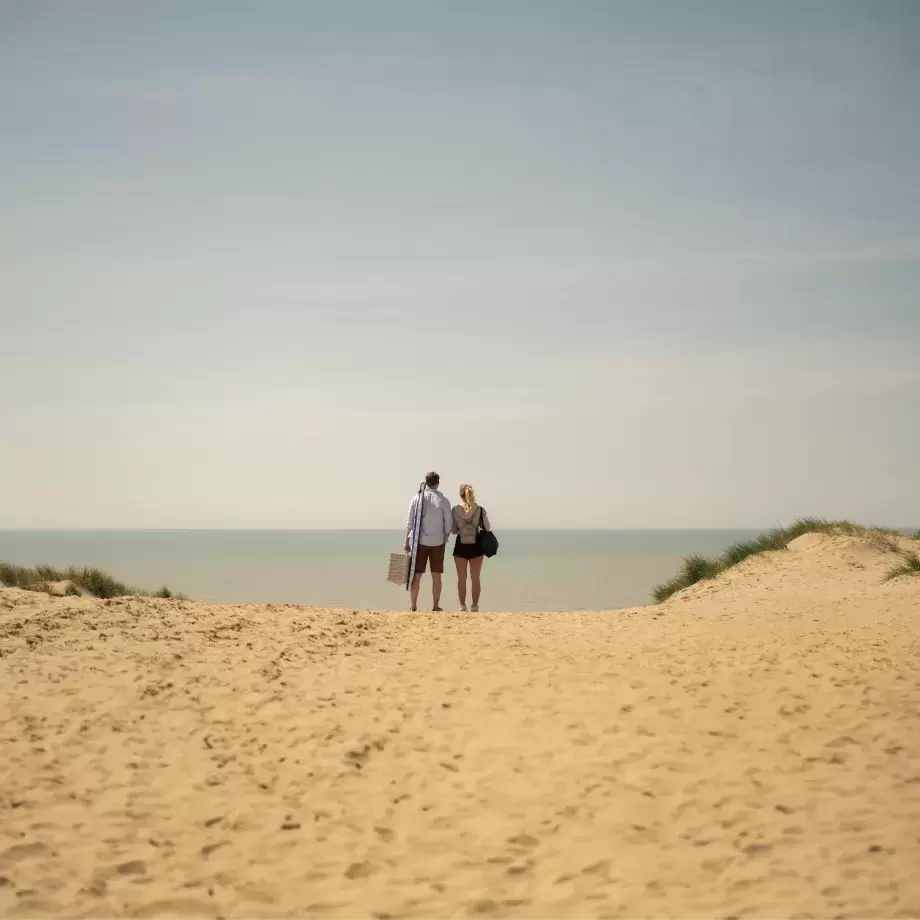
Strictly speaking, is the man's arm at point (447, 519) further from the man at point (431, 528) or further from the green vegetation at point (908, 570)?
the green vegetation at point (908, 570)

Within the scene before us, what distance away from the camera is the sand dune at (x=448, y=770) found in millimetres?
5238

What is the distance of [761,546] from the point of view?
20.7 m

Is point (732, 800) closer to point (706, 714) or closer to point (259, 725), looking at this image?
point (706, 714)

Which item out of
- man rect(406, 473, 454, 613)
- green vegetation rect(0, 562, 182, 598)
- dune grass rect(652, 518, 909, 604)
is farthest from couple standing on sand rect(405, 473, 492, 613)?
dune grass rect(652, 518, 909, 604)

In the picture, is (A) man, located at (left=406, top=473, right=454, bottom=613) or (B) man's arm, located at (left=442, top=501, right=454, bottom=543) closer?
(A) man, located at (left=406, top=473, right=454, bottom=613)

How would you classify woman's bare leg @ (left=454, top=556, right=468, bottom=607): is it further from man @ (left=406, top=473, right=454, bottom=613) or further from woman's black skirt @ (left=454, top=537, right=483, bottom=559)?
man @ (left=406, top=473, right=454, bottom=613)

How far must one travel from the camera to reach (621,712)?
803 centimetres

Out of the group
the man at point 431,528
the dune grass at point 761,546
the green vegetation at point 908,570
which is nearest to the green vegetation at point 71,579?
the man at point 431,528

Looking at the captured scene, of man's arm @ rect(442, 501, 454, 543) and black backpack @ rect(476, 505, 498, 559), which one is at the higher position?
man's arm @ rect(442, 501, 454, 543)

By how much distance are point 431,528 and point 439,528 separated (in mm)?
141

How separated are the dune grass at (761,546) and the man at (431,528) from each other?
7142mm

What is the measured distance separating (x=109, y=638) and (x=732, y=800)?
7.05m

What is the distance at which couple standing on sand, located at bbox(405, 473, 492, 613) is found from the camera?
46.3 ft

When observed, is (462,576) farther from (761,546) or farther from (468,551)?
(761,546)
